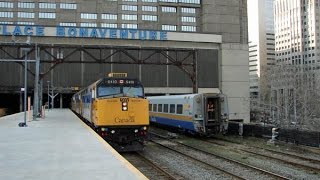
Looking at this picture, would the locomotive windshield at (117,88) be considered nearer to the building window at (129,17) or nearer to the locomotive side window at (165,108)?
the locomotive side window at (165,108)

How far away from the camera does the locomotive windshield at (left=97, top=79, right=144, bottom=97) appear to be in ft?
61.8

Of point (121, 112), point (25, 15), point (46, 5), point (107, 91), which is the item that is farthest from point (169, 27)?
point (121, 112)

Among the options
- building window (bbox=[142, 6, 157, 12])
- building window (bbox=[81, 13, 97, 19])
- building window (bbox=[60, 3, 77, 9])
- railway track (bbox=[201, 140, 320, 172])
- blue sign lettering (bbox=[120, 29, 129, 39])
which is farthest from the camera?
building window (bbox=[142, 6, 157, 12])

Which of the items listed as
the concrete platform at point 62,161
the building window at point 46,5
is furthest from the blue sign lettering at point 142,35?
the concrete platform at point 62,161

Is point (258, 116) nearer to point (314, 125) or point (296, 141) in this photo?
point (314, 125)

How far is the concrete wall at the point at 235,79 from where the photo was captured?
8100 centimetres

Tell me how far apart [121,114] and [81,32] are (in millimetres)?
57683

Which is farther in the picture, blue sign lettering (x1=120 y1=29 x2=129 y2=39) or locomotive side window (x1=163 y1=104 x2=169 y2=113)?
blue sign lettering (x1=120 y1=29 x2=129 y2=39)

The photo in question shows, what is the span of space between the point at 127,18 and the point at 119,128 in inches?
3294

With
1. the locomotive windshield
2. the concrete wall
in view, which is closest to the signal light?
the locomotive windshield

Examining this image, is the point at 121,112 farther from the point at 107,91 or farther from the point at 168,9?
the point at 168,9

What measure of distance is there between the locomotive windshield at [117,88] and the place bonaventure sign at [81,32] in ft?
182

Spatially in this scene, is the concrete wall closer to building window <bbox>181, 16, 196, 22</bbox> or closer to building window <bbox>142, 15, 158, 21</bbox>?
building window <bbox>181, 16, 196, 22</bbox>

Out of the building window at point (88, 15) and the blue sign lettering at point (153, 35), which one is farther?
the building window at point (88, 15)
